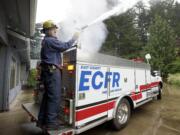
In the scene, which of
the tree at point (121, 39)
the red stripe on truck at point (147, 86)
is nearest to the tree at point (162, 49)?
the tree at point (121, 39)

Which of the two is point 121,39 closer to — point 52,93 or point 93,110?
point 93,110

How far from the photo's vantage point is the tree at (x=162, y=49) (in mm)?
19828

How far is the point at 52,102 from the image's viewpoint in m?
3.25

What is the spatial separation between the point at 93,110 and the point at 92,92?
1.19ft

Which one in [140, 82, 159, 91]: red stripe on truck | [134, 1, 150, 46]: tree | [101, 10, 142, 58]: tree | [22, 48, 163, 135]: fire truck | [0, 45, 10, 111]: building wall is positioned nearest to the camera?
→ [22, 48, 163, 135]: fire truck

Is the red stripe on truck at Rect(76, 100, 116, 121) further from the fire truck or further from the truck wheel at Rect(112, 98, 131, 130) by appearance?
the truck wheel at Rect(112, 98, 131, 130)

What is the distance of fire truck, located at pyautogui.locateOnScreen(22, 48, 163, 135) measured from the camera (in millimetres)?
3366

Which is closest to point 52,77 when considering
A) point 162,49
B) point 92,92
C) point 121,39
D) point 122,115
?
point 92,92

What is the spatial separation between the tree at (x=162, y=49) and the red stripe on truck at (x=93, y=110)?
16987 millimetres

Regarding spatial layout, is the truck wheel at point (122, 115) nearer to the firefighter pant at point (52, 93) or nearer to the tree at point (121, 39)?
the firefighter pant at point (52, 93)

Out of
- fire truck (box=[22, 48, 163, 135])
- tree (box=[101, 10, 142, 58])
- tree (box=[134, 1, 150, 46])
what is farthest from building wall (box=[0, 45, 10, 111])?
tree (box=[134, 1, 150, 46])

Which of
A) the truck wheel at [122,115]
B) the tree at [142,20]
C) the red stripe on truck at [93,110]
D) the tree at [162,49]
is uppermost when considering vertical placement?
the tree at [142,20]

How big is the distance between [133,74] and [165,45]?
57.2ft

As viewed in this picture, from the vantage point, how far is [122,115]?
4.74 metres
